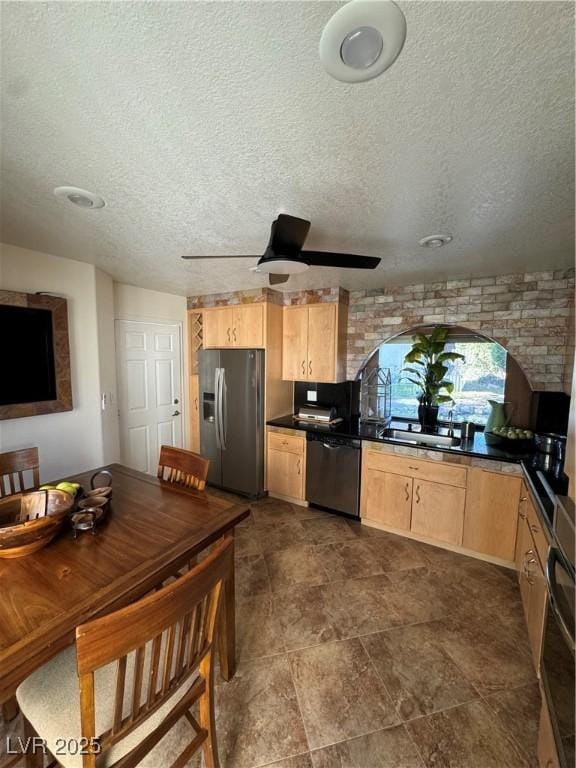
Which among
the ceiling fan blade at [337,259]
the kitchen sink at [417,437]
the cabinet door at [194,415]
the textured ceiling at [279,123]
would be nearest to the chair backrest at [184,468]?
the ceiling fan blade at [337,259]

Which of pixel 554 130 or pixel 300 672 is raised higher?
pixel 554 130

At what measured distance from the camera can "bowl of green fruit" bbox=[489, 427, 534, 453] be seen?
8.17 ft

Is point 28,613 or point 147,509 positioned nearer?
point 28,613

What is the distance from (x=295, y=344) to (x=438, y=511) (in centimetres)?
218

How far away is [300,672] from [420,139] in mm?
2516

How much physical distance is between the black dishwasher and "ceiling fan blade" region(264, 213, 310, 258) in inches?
76.6

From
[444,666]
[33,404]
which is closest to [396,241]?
[444,666]

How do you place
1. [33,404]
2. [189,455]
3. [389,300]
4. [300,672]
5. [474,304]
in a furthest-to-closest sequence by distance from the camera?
[389,300] → [474,304] → [33,404] → [189,455] → [300,672]

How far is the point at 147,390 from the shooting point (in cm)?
374

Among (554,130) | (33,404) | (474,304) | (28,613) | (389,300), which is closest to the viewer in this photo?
(28,613)

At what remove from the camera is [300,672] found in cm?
162

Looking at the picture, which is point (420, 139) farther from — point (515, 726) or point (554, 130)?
point (515, 726)

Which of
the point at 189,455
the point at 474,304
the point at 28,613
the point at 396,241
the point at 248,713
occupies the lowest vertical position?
the point at 248,713

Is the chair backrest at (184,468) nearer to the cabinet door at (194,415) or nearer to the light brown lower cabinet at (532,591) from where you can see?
the light brown lower cabinet at (532,591)
